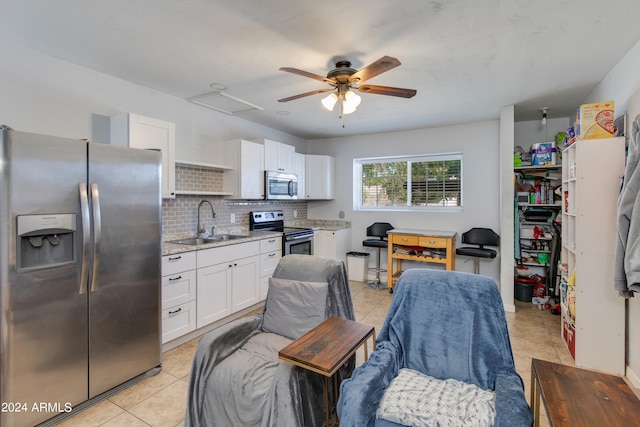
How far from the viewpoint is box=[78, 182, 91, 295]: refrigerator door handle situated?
1932 millimetres

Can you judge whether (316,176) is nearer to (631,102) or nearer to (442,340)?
(631,102)

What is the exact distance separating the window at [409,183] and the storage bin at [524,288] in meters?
1.25

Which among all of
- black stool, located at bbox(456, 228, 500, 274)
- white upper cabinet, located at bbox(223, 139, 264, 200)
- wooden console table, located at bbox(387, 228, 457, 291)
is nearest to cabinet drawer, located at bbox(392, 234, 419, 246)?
wooden console table, located at bbox(387, 228, 457, 291)

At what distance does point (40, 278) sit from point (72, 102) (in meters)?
1.60

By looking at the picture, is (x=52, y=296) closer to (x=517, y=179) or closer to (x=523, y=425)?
(x=523, y=425)

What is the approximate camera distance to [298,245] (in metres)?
4.35

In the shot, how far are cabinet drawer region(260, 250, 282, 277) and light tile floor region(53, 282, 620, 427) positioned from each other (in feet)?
3.50

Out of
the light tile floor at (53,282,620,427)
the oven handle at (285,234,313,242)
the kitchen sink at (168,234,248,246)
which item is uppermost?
the kitchen sink at (168,234,248,246)

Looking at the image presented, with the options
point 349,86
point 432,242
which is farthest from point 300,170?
point 349,86

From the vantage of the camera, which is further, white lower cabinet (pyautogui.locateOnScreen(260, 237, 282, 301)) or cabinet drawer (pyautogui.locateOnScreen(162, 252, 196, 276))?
white lower cabinet (pyautogui.locateOnScreen(260, 237, 282, 301))

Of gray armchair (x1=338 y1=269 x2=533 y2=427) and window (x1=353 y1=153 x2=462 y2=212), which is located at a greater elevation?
window (x1=353 y1=153 x2=462 y2=212)

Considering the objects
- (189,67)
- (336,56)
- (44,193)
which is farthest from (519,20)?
(44,193)

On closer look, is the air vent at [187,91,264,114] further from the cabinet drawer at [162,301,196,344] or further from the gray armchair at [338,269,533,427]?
the gray armchair at [338,269,533,427]

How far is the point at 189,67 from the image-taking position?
2.64 metres
